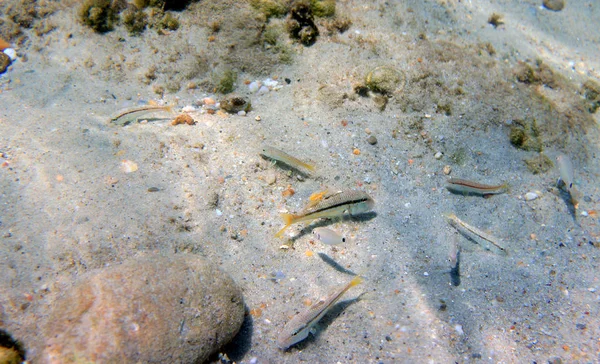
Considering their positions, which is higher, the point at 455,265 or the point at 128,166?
the point at 128,166

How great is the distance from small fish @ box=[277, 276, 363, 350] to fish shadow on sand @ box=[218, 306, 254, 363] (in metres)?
0.34

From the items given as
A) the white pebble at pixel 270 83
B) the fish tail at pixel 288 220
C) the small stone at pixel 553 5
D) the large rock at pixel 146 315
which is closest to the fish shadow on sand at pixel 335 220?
the fish tail at pixel 288 220

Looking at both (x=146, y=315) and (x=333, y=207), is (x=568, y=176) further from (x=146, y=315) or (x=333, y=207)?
(x=146, y=315)

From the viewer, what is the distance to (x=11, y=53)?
575 cm

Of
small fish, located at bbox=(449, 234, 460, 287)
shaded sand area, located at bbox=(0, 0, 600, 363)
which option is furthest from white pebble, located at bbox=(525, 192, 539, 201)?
small fish, located at bbox=(449, 234, 460, 287)

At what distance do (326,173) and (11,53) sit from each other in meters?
6.26

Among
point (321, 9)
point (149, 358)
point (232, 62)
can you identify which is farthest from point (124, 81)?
point (149, 358)

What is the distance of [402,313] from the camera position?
347 cm

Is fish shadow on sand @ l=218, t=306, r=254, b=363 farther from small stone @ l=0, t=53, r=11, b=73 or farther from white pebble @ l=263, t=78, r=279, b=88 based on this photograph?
small stone @ l=0, t=53, r=11, b=73

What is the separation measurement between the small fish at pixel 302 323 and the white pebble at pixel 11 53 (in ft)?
22.4

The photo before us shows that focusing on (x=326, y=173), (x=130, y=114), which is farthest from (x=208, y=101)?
(x=326, y=173)

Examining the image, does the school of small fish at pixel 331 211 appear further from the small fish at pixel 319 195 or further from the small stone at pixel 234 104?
the small stone at pixel 234 104

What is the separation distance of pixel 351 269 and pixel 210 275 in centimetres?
167

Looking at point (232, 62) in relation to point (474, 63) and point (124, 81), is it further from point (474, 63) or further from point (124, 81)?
point (474, 63)
